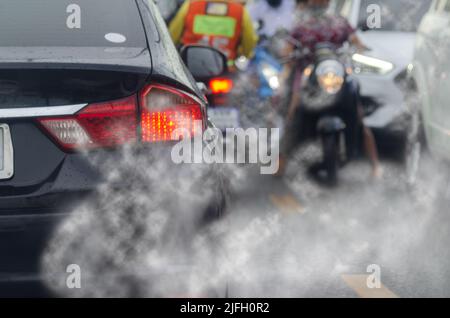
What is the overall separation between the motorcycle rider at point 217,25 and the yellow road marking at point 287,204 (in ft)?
5.40

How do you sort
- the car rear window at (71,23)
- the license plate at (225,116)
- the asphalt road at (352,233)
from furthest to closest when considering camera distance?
the license plate at (225,116) < the asphalt road at (352,233) < the car rear window at (71,23)

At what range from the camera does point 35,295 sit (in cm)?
366

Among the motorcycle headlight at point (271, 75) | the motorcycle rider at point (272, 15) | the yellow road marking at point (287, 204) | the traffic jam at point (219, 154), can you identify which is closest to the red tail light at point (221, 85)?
the traffic jam at point (219, 154)

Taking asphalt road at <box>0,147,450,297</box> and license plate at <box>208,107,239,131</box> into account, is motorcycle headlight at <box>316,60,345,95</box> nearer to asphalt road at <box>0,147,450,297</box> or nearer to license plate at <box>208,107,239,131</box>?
asphalt road at <box>0,147,450,297</box>

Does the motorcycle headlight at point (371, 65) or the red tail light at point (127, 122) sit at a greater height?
the red tail light at point (127, 122)

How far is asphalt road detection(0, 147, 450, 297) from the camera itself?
5.85 meters

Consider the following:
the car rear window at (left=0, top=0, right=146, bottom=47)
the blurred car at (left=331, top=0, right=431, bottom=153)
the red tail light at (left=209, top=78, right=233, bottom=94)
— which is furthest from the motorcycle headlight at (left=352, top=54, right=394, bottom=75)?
the car rear window at (left=0, top=0, right=146, bottom=47)

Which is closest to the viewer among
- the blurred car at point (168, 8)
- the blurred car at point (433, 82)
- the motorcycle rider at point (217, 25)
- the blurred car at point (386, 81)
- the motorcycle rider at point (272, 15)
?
the blurred car at point (433, 82)

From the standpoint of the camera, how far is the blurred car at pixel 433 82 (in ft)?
25.0

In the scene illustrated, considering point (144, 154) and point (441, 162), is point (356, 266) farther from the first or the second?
point (144, 154)

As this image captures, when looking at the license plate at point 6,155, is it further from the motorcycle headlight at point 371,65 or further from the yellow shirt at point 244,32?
the motorcycle headlight at point 371,65

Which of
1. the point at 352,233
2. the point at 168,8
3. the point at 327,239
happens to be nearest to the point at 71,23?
the point at 327,239

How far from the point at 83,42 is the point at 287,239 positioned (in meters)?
3.59
